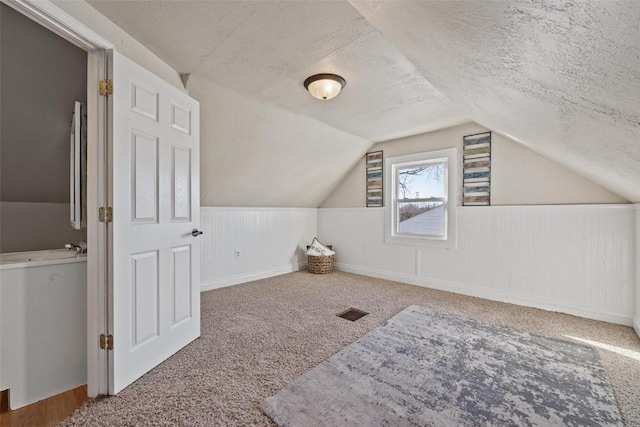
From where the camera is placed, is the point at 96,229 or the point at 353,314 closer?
the point at 96,229

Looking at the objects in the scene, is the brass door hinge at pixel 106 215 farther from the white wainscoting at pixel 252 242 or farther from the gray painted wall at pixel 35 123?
the white wainscoting at pixel 252 242

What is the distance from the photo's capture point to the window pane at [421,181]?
381cm

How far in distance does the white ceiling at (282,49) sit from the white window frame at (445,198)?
825mm

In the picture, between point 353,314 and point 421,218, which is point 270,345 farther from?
point 421,218

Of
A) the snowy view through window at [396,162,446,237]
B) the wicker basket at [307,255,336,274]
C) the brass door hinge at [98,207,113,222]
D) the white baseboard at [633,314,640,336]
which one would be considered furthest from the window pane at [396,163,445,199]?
the brass door hinge at [98,207,113,222]

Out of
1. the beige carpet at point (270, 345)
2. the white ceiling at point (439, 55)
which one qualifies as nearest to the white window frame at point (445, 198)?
the beige carpet at point (270, 345)

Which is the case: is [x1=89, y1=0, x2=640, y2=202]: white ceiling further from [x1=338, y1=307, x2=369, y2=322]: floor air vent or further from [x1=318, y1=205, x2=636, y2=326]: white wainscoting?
[x1=338, y1=307, x2=369, y2=322]: floor air vent

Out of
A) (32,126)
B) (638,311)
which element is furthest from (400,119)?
(32,126)

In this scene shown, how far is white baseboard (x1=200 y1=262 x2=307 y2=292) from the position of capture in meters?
3.64

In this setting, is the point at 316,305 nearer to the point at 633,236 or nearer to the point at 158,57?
the point at 158,57

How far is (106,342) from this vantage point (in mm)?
1581

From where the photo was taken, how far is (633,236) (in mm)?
2521

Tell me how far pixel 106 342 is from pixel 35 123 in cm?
200

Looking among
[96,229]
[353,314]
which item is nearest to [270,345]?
[353,314]
